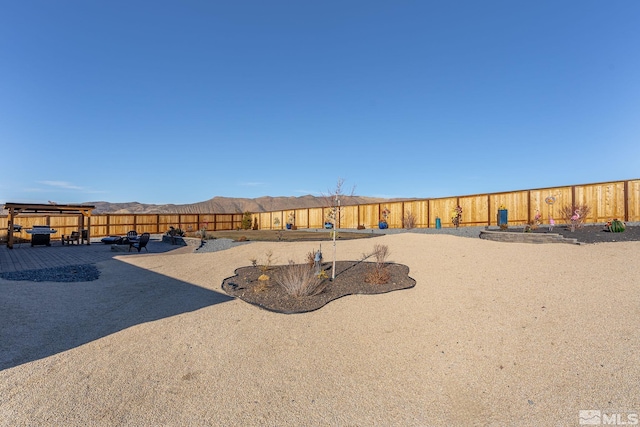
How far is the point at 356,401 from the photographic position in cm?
388

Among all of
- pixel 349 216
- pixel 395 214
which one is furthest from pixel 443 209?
pixel 349 216

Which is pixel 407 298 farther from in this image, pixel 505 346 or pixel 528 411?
pixel 528 411

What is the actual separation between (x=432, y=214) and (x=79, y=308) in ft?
74.4

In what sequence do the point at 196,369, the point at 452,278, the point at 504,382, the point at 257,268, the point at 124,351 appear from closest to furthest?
1. the point at 504,382
2. the point at 196,369
3. the point at 124,351
4. the point at 452,278
5. the point at 257,268

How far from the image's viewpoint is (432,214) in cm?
2486

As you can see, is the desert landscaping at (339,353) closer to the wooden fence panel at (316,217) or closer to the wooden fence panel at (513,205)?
the wooden fence panel at (513,205)

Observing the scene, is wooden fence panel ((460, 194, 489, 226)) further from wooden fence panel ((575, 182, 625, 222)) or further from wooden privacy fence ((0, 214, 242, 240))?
wooden privacy fence ((0, 214, 242, 240))

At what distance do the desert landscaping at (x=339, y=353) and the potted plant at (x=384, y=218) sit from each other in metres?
17.9

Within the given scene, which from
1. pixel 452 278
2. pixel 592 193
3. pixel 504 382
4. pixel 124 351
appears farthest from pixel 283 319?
pixel 592 193

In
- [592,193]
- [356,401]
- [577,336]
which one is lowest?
[356,401]

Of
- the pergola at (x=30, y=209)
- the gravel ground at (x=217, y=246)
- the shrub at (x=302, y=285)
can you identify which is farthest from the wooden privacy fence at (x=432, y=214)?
the shrub at (x=302, y=285)

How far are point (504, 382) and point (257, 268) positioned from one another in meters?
7.85

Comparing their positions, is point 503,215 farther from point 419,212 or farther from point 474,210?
point 419,212

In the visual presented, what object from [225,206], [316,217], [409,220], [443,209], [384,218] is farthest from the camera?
[225,206]
